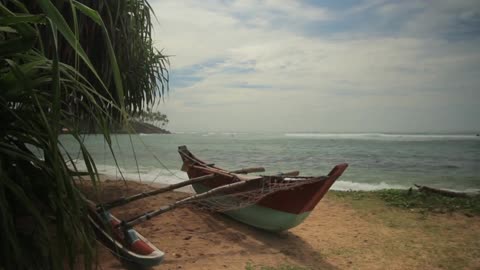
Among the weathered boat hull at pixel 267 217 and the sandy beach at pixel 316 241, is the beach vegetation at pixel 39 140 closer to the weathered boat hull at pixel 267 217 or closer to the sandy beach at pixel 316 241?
the sandy beach at pixel 316 241

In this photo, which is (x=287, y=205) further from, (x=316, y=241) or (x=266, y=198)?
(x=316, y=241)

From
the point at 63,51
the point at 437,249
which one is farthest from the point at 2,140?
the point at 437,249

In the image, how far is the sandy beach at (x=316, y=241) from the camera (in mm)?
3510

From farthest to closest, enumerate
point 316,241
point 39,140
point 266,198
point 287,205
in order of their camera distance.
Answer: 1. point 316,241
2. point 266,198
3. point 287,205
4. point 39,140

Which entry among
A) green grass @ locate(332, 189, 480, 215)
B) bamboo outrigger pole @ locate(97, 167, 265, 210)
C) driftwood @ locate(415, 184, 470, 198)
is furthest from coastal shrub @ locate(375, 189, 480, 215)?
bamboo outrigger pole @ locate(97, 167, 265, 210)

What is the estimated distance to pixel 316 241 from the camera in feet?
14.3

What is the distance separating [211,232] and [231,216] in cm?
63

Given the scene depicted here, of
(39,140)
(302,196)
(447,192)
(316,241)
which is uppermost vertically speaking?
(39,140)

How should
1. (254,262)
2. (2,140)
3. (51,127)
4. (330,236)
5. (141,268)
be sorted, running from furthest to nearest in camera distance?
(330,236) < (254,262) < (141,268) < (2,140) < (51,127)

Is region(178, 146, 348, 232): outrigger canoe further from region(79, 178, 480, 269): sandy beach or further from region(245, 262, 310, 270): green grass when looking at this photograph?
region(245, 262, 310, 270): green grass

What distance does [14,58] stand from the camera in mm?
1215

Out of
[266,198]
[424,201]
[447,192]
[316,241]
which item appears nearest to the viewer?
[266,198]

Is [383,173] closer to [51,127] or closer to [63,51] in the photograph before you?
[63,51]

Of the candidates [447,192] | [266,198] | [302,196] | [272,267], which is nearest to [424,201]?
[447,192]
